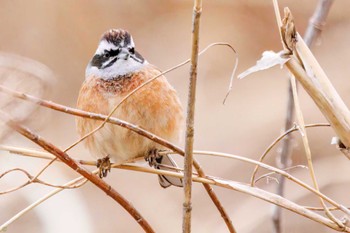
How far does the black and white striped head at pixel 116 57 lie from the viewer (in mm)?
3092

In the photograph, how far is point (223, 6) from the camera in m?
5.79

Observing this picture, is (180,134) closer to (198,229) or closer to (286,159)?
(286,159)

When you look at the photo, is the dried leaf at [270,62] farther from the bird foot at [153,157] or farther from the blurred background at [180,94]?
the blurred background at [180,94]

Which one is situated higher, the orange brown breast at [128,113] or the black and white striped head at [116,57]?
the black and white striped head at [116,57]

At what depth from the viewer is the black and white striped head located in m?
3.09

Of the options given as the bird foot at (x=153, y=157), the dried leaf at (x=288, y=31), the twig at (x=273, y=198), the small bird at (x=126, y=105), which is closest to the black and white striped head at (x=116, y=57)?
the small bird at (x=126, y=105)

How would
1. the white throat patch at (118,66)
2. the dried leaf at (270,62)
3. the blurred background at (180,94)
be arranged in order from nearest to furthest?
the dried leaf at (270,62)
the white throat patch at (118,66)
the blurred background at (180,94)

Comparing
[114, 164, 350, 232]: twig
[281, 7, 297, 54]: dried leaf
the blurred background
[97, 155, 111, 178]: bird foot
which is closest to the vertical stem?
[114, 164, 350, 232]: twig

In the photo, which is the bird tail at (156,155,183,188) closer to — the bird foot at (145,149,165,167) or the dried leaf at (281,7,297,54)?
the bird foot at (145,149,165,167)

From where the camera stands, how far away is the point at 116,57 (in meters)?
3.13

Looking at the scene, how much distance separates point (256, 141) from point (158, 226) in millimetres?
963

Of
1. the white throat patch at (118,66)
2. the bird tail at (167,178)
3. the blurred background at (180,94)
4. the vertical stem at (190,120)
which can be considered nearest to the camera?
the vertical stem at (190,120)

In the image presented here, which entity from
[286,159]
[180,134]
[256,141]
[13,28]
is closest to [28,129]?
[286,159]

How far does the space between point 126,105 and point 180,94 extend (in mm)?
2323
